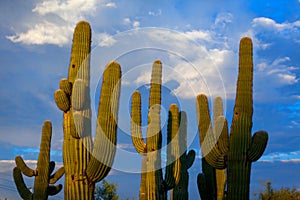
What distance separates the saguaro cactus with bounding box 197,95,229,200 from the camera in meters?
11.8

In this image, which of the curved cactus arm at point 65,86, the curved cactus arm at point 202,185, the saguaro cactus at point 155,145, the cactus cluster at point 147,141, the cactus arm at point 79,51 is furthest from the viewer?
the curved cactus arm at point 202,185

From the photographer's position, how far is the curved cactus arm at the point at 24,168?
1446 cm

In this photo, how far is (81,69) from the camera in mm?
10273

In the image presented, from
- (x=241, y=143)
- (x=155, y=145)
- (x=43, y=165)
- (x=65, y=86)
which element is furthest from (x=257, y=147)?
(x=43, y=165)

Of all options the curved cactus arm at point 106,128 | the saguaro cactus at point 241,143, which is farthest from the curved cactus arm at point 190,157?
the curved cactus arm at point 106,128

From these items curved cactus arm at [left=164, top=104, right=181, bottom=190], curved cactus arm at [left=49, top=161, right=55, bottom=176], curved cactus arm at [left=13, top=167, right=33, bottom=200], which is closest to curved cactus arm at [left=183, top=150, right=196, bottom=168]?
curved cactus arm at [left=164, top=104, right=181, bottom=190]

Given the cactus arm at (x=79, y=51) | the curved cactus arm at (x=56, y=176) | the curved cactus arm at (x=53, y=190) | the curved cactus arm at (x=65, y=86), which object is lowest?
the curved cactus arm at (x=53, y=190)

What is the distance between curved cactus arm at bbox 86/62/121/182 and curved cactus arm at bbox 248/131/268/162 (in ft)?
11.6

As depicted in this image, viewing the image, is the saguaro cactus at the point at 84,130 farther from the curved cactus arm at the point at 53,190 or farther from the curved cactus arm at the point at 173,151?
the curved cactus arm at the point at 53,190

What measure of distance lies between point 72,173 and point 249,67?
524 cm

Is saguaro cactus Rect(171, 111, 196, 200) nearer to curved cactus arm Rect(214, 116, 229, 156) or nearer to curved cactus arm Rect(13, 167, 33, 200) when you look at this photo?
curved cactus arm Rect(214, 116, 229, 156)

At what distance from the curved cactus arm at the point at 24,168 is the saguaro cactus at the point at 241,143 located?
5.97 m

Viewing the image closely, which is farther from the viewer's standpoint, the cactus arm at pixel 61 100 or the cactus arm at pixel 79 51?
the cactus arm at pixel 79 51

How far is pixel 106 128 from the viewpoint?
977cm
